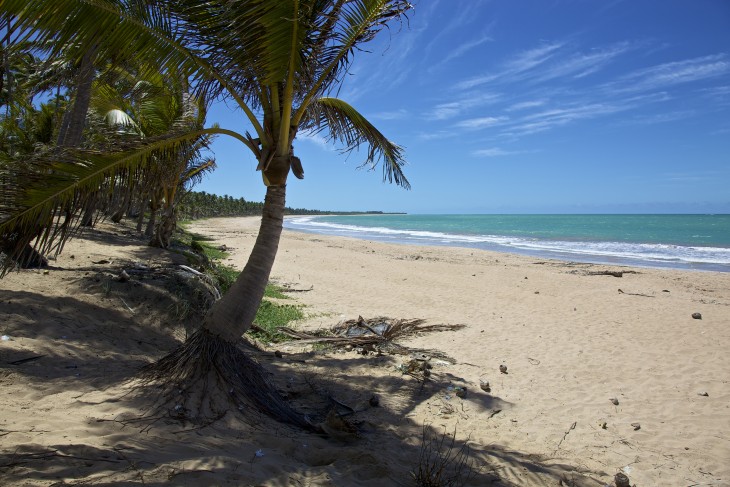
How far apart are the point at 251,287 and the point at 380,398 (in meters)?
1.83

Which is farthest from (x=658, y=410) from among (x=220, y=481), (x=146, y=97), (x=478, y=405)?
(x=146, y=97)

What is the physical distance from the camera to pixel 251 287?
3955mm

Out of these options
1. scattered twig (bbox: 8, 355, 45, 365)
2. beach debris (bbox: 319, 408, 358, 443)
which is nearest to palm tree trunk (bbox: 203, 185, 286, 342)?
beach debris (bbox: 319, 408, 358, 443)

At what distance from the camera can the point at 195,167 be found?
→ 12.2 m

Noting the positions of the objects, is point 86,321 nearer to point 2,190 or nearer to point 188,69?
point 2,190

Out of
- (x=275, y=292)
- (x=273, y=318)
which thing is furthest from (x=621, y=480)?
(x=275, y=292)

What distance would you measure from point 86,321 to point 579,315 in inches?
351

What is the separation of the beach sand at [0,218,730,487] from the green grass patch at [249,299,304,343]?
302 mm

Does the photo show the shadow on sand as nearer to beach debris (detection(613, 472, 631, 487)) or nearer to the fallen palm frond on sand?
beach debris (detection(613, 472, 631, 487))

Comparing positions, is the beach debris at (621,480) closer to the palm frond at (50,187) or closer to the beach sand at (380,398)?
the beach sand at (380,398)

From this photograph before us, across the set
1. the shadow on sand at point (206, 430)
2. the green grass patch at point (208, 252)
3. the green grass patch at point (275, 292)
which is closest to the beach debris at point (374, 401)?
the shadow on sand at point (206, 430)

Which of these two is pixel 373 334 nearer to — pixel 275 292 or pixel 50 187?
pixel 275 292

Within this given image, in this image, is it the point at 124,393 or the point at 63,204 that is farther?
the point at 124,393

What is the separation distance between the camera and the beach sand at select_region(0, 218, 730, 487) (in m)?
2.70
